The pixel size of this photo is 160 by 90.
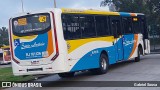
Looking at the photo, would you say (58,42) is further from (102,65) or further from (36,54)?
(102,65)

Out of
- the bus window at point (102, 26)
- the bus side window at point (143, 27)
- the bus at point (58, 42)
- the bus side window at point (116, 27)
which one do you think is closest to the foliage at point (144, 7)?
the bus side window at point (143, 27)

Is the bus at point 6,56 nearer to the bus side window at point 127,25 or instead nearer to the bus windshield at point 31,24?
the bus side window at point 127,25

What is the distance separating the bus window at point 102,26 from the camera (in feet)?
57.4

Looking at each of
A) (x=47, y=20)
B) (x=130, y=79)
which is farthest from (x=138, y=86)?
(x=47, y=20)

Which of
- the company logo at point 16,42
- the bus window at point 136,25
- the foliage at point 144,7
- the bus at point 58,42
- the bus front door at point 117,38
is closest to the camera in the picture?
the bus at point 58,42

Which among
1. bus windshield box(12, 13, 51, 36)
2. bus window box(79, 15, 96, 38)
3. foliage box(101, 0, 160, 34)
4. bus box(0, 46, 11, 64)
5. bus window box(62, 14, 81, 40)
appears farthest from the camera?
foliage box(101, 0, 160, 34)

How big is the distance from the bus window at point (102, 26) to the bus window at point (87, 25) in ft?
1.52

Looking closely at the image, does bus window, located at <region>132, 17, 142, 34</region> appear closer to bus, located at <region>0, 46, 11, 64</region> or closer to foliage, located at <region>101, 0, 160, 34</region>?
bus, located at <region>0, 46, 11, 64</region>

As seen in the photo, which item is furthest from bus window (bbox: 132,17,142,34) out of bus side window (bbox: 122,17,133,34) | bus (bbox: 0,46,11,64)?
bus (bbox: 0,46,11,64)

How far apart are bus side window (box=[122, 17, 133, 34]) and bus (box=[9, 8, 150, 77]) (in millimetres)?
3101

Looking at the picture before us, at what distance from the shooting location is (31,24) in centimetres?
1455

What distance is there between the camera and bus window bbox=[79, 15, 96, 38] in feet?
52.7

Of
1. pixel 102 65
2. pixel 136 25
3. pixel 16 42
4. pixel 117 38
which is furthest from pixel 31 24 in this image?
pixel 136 25

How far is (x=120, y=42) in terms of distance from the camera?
1997 centimetres
